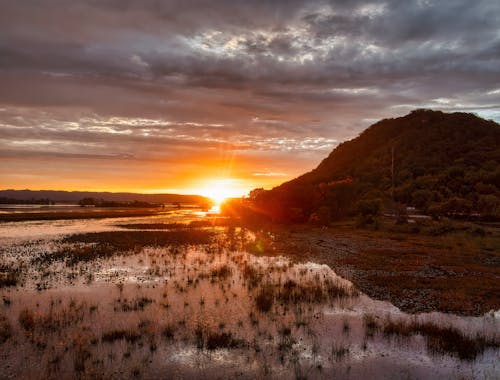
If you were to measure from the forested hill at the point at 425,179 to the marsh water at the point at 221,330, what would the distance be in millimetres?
56786

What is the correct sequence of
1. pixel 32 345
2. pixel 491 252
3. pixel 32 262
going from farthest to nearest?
pixel 491 252, pixel 32 262, pixel 32 345

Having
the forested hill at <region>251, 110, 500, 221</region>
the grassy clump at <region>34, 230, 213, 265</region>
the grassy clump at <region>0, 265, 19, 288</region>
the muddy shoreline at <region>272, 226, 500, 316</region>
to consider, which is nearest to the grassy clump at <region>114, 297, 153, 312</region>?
the grassy clump at <region>0, 265, 19, 288</region>

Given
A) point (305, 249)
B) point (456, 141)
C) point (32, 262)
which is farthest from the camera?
point (456, 141)

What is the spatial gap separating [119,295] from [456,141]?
5603 inches

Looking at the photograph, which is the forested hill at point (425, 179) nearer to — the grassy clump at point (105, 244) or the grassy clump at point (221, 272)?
the grassy clump at point (105, 244)

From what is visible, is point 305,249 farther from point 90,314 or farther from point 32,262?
point 90,314

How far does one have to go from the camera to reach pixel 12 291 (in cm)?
2303

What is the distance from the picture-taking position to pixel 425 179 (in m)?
108

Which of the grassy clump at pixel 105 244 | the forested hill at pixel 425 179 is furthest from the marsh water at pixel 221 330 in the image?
the forested hill at pixel 425 179

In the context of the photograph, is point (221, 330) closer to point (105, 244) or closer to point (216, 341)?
point (216, 341)

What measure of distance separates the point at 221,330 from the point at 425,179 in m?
103

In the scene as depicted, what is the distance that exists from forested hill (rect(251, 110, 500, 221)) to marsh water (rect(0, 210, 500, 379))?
56.8m

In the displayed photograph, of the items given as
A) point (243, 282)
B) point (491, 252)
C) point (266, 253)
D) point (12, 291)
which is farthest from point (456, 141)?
point (12, 291)

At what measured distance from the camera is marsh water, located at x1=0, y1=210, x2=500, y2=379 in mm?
13161
